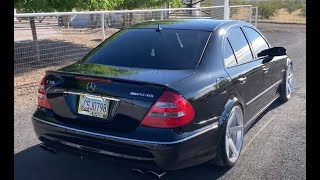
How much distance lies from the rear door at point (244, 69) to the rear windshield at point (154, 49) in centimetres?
40

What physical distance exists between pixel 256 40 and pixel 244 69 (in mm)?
1017

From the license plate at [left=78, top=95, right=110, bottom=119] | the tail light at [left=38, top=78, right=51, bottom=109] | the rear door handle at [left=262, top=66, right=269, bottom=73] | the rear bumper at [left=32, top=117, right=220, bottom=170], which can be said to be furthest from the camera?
the rear door handle at [left=262, top=66, right=269, bottom=73]

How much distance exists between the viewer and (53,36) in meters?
9.28

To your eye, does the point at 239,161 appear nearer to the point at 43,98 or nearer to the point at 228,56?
the point at 228,56

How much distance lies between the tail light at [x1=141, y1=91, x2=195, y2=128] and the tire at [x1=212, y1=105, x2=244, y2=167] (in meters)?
0.72

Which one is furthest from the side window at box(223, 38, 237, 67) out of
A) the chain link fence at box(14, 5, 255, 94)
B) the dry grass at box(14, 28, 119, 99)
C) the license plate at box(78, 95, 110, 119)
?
the dry grass at box(14, 28, 119, 99)

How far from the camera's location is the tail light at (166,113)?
3.17m

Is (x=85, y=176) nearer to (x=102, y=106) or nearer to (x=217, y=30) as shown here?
(x=102, y=106)

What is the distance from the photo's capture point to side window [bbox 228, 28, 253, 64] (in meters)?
4.45

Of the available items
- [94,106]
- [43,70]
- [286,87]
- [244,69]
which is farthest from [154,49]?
[43,70]

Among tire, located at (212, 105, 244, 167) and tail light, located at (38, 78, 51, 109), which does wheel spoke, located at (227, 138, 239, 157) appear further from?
tail light, located at (38, 78, 51, 109)

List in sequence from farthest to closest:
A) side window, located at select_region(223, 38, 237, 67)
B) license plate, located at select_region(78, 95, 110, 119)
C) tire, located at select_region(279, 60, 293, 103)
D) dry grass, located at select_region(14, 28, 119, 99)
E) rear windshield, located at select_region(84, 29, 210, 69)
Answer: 1. dry grass, located at select_region(14, 28, 119, 99)
2. tire, located at select_region(279, 60, 293, 103)
3. side window, located at select_region(223, 38, 237, 67)
4. rear windshield, located at select_region(84, 29, 210, 69)
5. license plate, located at select_region(78, 95, 110, 119)

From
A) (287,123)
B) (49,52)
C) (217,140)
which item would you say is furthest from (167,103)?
(49,52)

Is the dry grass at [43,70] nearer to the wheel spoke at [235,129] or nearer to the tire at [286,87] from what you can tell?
the wheel spoke at [235,129]
